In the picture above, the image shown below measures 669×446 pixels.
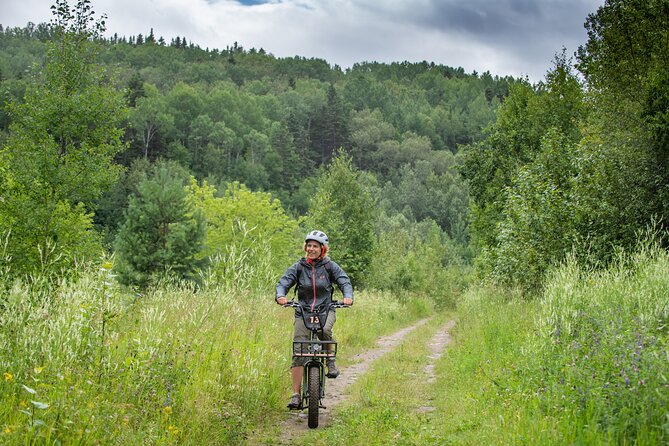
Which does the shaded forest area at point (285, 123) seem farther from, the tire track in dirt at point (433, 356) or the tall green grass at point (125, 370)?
the tall green grass at point (125, 370)

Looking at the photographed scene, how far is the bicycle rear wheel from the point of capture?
6.73 metres

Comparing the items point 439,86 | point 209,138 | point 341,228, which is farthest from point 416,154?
point 341,228

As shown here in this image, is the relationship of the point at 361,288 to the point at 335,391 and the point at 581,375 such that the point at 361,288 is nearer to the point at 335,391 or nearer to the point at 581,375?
the point at 335,391

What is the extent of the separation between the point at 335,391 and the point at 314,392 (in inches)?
93.4

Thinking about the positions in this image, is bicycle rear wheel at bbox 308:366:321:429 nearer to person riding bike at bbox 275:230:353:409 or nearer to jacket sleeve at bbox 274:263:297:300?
person riding bike at bbox 275:230:353:409

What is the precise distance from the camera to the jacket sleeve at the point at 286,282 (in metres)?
7.24

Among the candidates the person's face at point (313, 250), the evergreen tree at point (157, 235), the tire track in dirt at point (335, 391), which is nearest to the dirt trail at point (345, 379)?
the tire track in dirt at point (335, 391)

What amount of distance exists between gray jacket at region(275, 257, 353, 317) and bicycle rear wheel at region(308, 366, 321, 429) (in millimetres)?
825

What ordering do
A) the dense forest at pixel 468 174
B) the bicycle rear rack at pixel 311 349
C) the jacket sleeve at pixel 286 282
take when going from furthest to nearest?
the dense forest at pixel 468 174 → the jacket sleeve at pixel 286 282 → the bicycle rear rack at pixel 311 349

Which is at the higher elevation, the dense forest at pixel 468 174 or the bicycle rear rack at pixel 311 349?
the dense forest at pixel 468 174

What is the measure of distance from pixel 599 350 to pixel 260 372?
4.06 meters

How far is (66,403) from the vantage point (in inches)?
162

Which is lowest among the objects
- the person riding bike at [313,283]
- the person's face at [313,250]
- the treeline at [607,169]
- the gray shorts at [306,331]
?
the gray shorts at [306,331]

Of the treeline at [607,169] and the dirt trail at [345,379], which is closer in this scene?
the dirt trail at [345,379]
